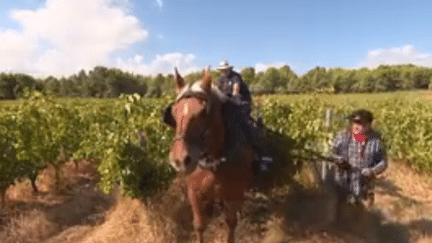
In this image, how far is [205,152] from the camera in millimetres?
4078

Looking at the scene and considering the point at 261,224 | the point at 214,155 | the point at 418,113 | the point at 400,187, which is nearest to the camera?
the point at 214,155

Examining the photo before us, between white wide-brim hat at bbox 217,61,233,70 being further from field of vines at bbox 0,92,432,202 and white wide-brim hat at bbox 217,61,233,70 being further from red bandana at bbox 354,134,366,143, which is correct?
red bandana at bbox 354,134,366,143

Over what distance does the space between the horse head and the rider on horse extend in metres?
0.46

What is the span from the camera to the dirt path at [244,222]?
20.6ft

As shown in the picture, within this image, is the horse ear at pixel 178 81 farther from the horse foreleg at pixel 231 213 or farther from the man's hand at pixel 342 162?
the man's hand at pixel 342 162

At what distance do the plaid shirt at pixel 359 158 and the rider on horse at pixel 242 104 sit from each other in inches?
50.4

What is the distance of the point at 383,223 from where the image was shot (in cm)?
684

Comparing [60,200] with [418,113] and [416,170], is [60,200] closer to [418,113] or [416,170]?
[416,170]

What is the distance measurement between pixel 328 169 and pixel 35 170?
779 centimetres

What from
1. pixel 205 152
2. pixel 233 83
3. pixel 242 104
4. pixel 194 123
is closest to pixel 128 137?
pixel 233 83

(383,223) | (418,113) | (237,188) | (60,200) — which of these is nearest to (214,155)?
(237,188)

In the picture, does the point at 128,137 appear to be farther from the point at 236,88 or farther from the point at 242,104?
the point at 242,104

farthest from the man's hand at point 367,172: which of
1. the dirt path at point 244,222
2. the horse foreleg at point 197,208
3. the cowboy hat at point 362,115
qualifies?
the horse foreleg at point 197,208

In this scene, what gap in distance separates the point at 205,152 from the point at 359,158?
273 centimetres
